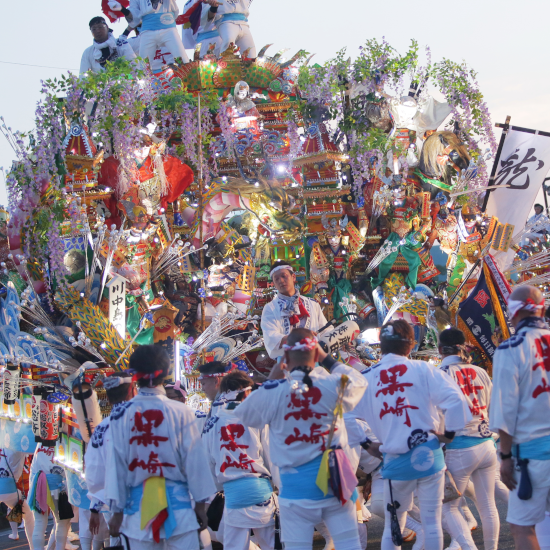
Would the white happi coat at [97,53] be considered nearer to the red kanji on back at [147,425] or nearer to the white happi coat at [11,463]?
the white happi coat at [11,463]

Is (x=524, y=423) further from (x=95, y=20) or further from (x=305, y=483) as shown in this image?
(x=95, y=20)

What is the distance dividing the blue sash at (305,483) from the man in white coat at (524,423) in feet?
2.86

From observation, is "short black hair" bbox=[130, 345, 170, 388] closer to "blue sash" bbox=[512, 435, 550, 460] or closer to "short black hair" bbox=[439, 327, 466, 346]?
"blue sash" bbox=[512, 435, 550, 460]

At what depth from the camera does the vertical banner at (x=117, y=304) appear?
31.0 ft

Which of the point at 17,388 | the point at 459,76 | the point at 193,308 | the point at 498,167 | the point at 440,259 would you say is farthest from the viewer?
the point at 440,259

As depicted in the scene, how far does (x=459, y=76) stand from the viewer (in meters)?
13.8

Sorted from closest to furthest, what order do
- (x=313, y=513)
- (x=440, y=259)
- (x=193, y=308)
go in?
(x=313, y=513), (x=193, y=308), (x=440, y=259)

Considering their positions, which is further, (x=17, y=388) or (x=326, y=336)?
(x=17, y=388)

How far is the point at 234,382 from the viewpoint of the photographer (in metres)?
4.75

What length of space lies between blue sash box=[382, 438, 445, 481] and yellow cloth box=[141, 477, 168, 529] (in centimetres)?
133

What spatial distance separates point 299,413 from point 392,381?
0.79 meters

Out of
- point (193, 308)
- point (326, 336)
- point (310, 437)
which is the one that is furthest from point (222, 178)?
→ point (310, 437)

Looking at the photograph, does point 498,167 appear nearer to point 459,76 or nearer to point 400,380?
point 459,76

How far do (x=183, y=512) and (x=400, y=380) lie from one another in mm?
1409
